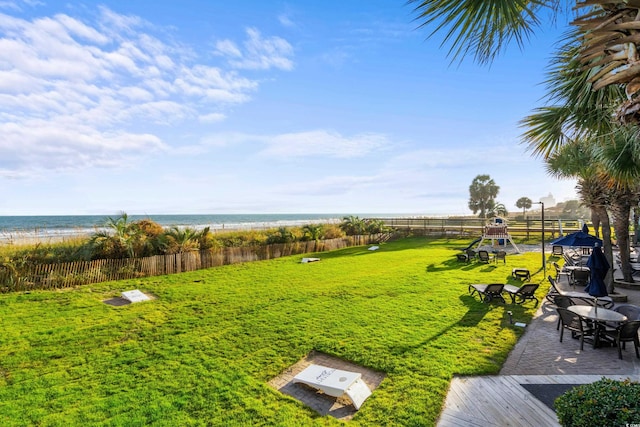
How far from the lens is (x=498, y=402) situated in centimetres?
446

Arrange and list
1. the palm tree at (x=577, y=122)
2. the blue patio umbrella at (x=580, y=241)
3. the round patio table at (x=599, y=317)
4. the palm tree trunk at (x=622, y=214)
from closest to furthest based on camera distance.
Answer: the palm tree at (x=577, y=122) → the round patio table at (x=599, y=317) → the blue patio umbrella at (x=580, y=241) → the palm tree trunk at (x=622, y=214)

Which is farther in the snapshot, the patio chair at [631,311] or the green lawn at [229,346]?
the patio chair at [631,311]

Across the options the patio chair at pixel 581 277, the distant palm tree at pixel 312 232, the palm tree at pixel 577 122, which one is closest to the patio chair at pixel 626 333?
the palm tree at pixel 577 122

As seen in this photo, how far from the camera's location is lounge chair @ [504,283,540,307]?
908 cm

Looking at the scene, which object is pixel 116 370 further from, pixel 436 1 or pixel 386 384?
pixel 436 1

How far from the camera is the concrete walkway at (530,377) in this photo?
13.6 ft

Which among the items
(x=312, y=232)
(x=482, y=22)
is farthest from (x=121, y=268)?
(x=482, y=22)

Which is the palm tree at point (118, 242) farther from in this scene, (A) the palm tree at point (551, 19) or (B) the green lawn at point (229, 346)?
(A) the palm tree at point (551, 19)

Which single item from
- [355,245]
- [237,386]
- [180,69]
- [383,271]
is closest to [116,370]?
[237,386]

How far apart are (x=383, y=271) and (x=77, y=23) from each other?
14.1m

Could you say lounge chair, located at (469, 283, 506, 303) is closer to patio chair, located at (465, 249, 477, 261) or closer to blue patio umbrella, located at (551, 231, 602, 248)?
blue patio umbrella, located at (551, 231, 602, 248)

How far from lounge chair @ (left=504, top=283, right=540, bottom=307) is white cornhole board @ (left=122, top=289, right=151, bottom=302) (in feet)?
39.3

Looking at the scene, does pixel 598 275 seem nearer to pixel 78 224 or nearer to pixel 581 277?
pixel 581 277

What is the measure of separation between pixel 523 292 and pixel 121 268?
49.3ft
